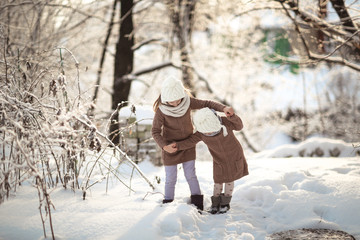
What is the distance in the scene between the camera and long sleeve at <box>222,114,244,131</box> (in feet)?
9.75

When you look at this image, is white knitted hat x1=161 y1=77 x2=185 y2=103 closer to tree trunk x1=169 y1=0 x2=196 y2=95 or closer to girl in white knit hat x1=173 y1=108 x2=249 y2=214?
girl in white knit hat x1=173 y1=108 x2=249 y2=214

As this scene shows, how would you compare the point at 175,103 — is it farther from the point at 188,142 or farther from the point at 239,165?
the point at 239,165

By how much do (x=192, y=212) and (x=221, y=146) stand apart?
0.70m

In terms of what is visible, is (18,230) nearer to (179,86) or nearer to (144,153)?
(179,86)

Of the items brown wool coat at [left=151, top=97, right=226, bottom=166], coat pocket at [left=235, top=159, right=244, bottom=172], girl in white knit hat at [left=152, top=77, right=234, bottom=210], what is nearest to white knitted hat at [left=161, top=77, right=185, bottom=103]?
girl in white knit hat at [left=152, top=77, right=234, bottom=210]

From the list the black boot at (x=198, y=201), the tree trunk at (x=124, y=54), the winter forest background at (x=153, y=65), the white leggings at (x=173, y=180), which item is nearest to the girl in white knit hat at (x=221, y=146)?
the black boot at (x=198, y=201)

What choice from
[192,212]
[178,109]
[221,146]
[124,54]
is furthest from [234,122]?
[124,54]

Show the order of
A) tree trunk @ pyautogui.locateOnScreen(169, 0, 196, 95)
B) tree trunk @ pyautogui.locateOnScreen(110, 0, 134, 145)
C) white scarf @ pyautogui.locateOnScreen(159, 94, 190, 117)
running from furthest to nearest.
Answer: tree trunk @ pyautogui.locateOnScreen(169, 0, 196, 95) → tree trunk @ pyautogui.locateOnScreen(110, 0, 134, 145) → white scarf @ pyautogui.locateOnScreen(159, 94, 190, 117)

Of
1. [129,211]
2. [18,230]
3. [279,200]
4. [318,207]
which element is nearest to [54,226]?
[18,230]

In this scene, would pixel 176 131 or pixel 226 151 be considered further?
pixel 176 131

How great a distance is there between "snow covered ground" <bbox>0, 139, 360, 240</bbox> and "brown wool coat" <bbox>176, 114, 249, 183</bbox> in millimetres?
416

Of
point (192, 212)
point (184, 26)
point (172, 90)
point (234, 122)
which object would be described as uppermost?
point (184, 26)

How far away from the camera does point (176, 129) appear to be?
3.21 m

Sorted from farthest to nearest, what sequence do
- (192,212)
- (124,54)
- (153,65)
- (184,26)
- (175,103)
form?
(184,26) < (153,65) < (124,54) < (175,103) < (192,212)
